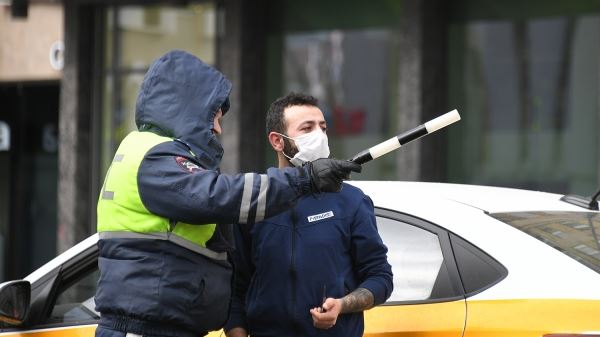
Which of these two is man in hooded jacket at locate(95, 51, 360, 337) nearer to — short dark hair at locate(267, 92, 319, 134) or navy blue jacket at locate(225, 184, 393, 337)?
navy blue jacket at locate(225, 184, 393, 337)

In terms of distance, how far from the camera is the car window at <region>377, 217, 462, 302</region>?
4094mm

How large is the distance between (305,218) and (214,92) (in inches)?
21.7

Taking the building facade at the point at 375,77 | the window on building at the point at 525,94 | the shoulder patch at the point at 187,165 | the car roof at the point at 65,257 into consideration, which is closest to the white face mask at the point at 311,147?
the shoulder patch at the point at 187,165

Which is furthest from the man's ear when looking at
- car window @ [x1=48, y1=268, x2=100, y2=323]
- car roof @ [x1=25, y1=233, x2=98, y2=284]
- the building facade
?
the building facade

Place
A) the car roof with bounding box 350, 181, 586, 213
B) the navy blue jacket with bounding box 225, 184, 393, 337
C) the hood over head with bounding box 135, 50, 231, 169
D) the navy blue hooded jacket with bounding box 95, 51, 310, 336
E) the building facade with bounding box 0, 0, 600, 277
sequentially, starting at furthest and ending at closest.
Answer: the building facade with bounding box 0, 0, 600, 277 < the car roof with bounding box 350, 181, 586, 213 < the navy blue jacket with bounding box 225, 184, 393, 337 < the hood over head with bounding box 135, 50, 231, 169 < the navy blue hooded jacket with bounding box 95, 51, 310, 336

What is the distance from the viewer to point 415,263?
4.23m

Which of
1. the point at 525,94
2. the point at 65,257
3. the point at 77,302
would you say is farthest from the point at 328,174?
the point at 525,94

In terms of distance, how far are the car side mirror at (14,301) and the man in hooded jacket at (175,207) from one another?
993 millimetres

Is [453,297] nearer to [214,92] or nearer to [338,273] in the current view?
[338,273]

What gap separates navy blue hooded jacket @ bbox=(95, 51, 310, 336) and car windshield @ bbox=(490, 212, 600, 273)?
3.55ft

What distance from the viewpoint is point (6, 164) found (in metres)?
14.9

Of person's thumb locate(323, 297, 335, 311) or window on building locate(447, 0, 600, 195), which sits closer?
person's thumb locate(323, 297, 335, 311)

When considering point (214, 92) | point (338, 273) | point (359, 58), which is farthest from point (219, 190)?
point (359, 58)

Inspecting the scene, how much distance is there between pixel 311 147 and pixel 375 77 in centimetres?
800
